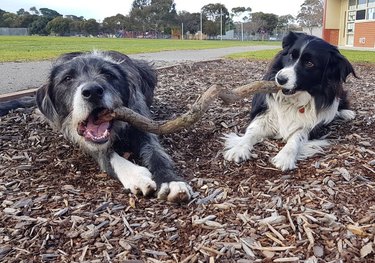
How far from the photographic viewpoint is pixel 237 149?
3.96m

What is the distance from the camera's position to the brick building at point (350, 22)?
26000 mm

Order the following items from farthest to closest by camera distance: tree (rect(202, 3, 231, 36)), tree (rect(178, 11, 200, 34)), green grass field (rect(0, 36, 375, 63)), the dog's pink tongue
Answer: tree (rect(202, 3, 231, 36)) → tree (rect(178, 11, 200, 34)) → green grass field (rect(0, 36, 375, 63)) → the dog's pink tongue

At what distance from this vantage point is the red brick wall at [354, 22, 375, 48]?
25.4 m

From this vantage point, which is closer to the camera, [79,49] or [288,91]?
[288,91]

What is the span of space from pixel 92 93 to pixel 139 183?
0.88 m

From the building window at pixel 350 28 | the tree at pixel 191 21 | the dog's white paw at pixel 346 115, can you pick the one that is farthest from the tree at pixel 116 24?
the dog's white paw at pixel 346 115

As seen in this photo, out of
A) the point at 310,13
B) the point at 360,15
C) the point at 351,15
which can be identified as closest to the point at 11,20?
the point at 310,13

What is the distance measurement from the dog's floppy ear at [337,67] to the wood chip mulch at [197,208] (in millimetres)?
671

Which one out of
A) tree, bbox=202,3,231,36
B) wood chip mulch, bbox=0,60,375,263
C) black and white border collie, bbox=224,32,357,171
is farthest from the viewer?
tree, bbox=202,3,231,36

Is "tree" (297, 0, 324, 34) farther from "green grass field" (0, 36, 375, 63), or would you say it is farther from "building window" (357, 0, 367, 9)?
"green grass field" (0, 36, 375, 63)

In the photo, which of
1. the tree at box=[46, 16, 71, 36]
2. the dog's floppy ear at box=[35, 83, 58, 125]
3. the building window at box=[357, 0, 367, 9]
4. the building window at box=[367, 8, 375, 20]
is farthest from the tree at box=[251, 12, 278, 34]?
the dog's floppy ear at box=[35, 83, 58, 125]

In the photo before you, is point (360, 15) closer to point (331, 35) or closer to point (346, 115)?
point (331, 35)

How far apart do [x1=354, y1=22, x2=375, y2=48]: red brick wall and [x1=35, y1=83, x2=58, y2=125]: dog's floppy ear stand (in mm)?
25503

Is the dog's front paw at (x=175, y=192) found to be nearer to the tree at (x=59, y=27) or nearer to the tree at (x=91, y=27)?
the tree at (x=59, y=27)
